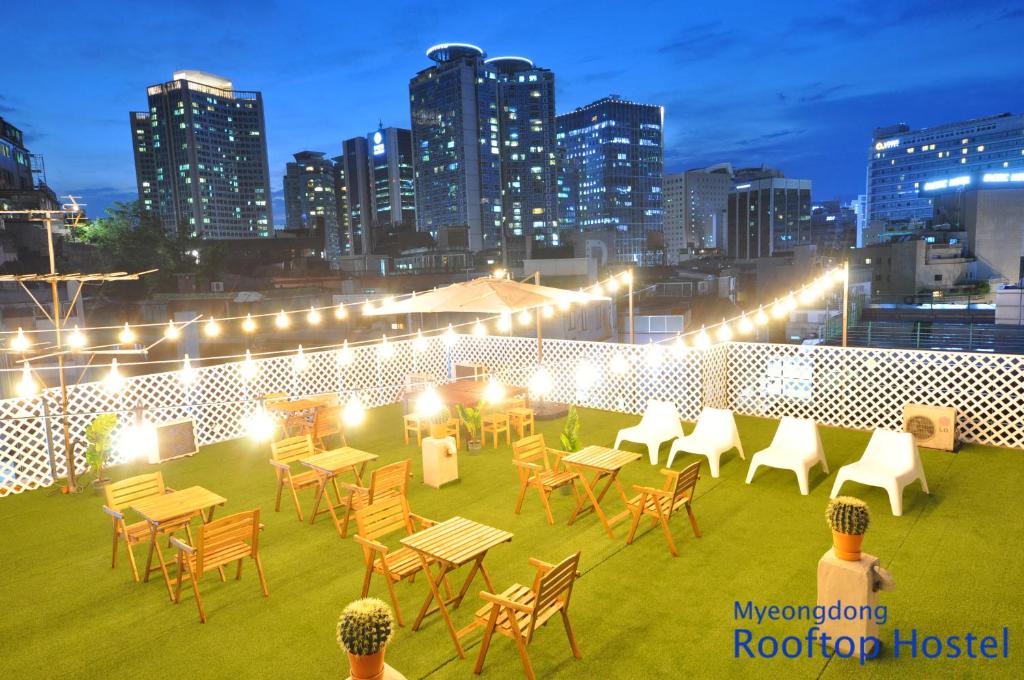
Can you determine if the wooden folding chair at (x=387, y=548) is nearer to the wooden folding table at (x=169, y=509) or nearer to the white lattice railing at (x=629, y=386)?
the wooden folding table at (x=169, y=509)

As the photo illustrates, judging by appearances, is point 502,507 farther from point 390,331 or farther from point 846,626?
point 390,331

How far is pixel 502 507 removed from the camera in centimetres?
625

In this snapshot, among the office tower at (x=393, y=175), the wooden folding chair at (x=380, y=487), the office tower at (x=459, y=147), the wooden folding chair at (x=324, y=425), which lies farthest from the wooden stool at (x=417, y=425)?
the office tower at (x=393, y=175)

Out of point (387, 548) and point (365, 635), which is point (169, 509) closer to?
point (387, 548)

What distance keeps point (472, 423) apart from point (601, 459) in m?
2.68

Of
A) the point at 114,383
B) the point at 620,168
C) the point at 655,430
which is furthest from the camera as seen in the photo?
the point at 620,168

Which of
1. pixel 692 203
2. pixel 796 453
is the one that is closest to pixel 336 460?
pixel 796 453

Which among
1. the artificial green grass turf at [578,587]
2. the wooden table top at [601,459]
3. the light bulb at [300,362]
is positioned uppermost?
the light bulb at [300,362]

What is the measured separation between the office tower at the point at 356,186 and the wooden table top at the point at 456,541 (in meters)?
133

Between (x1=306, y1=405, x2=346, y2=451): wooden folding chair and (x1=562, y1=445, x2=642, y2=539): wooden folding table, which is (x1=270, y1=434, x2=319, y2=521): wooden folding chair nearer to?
(x1=306, y1=405, x2=346, y2=451): wooden folding chair

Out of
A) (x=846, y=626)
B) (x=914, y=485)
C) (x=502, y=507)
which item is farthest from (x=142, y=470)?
(x=914, y=485)

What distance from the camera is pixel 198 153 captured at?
129 metres

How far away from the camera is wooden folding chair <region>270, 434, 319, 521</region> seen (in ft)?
20.2

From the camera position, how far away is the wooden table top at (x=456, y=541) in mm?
3914
